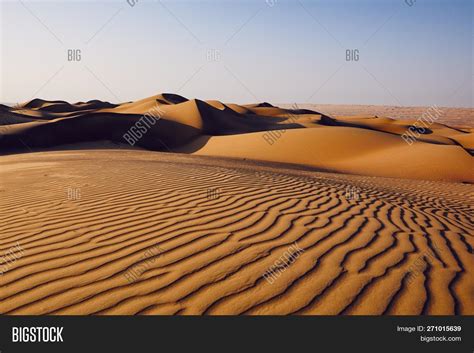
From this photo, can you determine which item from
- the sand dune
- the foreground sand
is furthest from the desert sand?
the sand dune

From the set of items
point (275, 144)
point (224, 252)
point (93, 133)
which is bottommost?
point (224, 252)

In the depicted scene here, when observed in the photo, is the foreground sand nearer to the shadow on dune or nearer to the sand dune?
the sand dune

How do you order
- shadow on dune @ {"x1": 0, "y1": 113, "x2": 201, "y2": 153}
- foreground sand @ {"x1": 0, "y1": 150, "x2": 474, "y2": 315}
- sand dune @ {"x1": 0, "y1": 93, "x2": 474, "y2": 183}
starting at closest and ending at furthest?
foreground sand @ {"x1": 0, "y1": 150, "x2": 474, "y2": 315} → sand dune @ {"x1": 0, "y1": 93, "x2": 474, "y2": 183} → shadow on dune @ {"x1": 0, "y1": 113, "x2": 201, "y2": 153}

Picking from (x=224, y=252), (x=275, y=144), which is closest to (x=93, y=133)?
(x=275, y=144)

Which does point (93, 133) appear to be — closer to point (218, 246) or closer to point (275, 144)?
point (275, 144)

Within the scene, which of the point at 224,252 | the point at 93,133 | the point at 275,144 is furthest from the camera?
the point at 93,133

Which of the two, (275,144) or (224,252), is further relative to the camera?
(275,144)

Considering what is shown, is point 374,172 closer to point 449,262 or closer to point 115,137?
point 449,262

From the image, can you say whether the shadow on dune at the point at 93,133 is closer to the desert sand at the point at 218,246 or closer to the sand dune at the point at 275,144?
the sand dune at the point at 275,144

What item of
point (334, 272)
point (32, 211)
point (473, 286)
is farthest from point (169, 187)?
point (473, 286)

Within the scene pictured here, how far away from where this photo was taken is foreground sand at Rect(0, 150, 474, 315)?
8.71 ft

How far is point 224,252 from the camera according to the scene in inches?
133

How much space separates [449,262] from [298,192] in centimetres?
294

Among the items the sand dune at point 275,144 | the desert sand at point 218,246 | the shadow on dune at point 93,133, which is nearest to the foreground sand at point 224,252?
the desert sand at point 218,246
